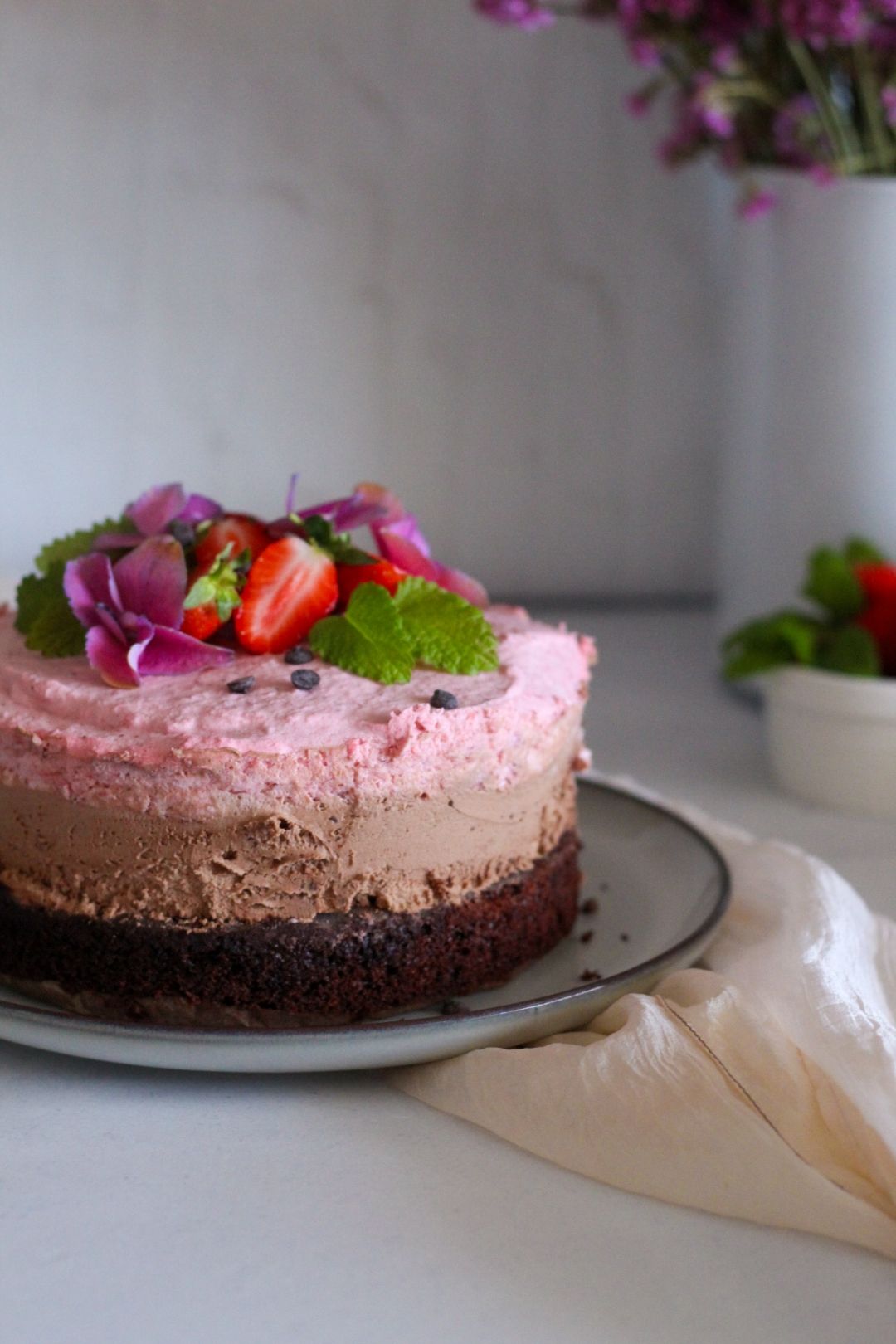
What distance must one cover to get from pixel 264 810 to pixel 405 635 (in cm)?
20

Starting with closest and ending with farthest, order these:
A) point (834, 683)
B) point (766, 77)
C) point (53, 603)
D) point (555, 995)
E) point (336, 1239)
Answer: point (336, 1239)
point (555, 995)
point (53, 603)
point (834, 683)
point (766, 77)

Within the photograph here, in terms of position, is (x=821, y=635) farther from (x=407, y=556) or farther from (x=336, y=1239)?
(x=336, y=1239)

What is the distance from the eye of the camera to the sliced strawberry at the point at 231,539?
1302 millimetres

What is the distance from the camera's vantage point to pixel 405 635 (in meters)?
1.22

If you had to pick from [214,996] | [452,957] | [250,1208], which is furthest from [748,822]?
[250,1208]

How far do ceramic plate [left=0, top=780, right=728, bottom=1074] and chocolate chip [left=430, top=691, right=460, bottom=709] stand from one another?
0.23 m

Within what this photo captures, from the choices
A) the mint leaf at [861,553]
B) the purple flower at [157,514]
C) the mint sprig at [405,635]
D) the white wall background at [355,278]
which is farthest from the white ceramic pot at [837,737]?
the white wall background at [355,278]

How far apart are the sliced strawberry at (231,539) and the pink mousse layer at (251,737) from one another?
0.40 ft

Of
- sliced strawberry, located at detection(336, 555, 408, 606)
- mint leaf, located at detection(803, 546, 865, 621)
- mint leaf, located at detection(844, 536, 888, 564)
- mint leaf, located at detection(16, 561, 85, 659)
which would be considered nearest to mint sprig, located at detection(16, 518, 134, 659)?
mint leaf, located at detection(16, 561, 85, 659)

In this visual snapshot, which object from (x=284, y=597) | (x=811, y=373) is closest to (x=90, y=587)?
(x=284, y=597)

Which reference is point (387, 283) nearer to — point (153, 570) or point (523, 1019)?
point (153, 570)

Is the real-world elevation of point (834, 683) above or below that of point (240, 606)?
below

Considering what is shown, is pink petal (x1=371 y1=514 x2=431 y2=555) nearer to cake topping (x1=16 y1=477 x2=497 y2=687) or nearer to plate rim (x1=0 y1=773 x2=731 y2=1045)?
cake topping (x1=16 y1=477 x2=497 y2=687)

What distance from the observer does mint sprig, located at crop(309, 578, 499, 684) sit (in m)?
1.20
